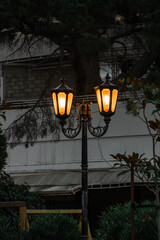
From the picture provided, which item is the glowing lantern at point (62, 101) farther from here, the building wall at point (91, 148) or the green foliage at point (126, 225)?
the building wall at point (91, 148)

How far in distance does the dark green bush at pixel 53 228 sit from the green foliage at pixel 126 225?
27.8 inches

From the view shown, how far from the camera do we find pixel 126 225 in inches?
474

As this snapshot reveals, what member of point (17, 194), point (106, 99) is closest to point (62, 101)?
point (106, 99)

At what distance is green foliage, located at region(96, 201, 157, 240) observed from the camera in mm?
11969

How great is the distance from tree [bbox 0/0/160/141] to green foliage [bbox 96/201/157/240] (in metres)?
5.75

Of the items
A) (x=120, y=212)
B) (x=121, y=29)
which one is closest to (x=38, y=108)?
(x=121, y=29)

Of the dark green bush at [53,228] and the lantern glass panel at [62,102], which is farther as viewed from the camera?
the lantern glass panel at [62,102]

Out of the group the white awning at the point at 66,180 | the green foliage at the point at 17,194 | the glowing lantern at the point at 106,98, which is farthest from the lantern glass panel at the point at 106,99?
the white awning at the point at 66,180

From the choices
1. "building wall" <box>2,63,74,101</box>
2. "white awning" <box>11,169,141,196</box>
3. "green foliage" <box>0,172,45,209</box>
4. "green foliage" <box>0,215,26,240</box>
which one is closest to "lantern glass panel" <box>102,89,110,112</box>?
"green foliage" <box>0,215,26,240</box>

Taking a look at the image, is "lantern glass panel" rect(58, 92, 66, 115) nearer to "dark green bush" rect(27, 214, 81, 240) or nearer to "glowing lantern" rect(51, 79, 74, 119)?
"glowing lantern" rect(51, 79, 74, 119)

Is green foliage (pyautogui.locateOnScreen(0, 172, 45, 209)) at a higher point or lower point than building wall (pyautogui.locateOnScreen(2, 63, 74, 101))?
lower

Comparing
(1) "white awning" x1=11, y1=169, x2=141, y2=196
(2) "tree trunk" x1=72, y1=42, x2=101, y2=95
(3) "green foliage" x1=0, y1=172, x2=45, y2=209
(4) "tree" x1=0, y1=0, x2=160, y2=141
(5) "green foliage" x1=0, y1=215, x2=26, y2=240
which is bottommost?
(5) "green foliage" x1=0, y1=215, x2=26, y2=240

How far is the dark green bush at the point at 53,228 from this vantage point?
11.6 meters

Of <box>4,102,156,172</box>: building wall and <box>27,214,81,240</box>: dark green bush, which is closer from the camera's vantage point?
<box>27,214,81,240</box>: dark green bush
